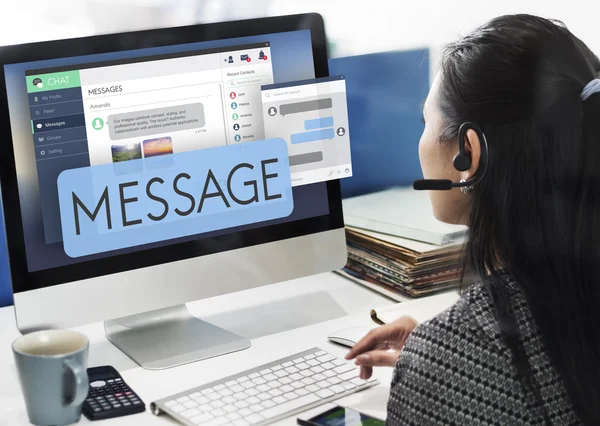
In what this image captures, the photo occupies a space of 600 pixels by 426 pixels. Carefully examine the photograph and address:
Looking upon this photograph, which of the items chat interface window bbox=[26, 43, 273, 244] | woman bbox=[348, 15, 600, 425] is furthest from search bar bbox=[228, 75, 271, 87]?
woman bbox=[348, 15, 600, 425]

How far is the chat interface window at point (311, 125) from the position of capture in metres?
1.18

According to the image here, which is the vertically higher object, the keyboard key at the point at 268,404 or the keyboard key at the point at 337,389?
the keyboard key at the point at 268,404

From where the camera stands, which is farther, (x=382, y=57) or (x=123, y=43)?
(x=382, y=57)

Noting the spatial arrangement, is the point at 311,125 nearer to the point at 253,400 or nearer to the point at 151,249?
the point at 151,249

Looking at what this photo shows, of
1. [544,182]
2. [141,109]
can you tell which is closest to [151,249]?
[141,109]

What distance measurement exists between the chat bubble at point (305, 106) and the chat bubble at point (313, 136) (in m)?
0.04

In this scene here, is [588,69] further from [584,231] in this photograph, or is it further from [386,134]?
[386,134]

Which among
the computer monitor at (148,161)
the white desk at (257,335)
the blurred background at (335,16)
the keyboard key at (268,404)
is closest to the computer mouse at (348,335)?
the white desk at (257,335)

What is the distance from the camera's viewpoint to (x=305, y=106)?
120 centimetres

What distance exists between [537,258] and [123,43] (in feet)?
2.01

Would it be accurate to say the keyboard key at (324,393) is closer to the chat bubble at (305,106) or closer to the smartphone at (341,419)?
the smartphone at (341,419)

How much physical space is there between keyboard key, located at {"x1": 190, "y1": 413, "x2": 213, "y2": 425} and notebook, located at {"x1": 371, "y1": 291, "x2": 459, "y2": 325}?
1.21ft

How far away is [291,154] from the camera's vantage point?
1195 mm

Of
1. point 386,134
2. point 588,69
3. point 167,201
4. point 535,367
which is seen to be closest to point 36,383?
point 167,201
